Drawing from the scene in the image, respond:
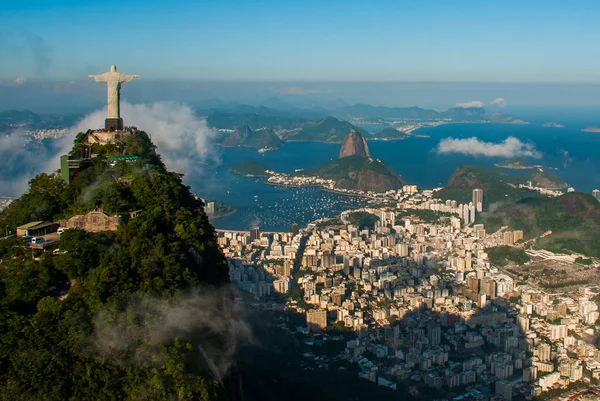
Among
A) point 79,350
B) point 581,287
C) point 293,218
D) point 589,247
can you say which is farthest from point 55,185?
point 293,218

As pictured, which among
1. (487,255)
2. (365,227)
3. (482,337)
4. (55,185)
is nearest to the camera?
(55,185)

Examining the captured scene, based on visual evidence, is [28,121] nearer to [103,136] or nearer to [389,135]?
[103,136]

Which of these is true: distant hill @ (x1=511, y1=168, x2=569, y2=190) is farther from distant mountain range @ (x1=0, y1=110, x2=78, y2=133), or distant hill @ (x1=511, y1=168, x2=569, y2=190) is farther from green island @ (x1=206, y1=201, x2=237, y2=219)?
distant mountain range @ (x1=0, y1=110, x2=78, y2=133)

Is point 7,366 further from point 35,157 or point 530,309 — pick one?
point 35,157

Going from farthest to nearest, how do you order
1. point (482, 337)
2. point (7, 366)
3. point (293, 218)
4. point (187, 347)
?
point (293, 218), point (482, 337), point (187, 347), point (7, 366)

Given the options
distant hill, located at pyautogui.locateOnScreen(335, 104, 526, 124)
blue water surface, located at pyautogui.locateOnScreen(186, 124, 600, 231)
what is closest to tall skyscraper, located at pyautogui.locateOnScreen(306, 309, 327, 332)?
blue water surface, located at pyautogui.locateOnScreen(186, 124, 600, 231)

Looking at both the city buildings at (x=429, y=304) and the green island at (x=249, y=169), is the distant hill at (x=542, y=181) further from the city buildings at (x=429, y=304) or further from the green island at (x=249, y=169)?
the green island at (x=249, y=169)

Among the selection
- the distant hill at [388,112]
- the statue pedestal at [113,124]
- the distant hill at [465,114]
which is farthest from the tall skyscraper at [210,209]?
the distant hill at [388,112]
